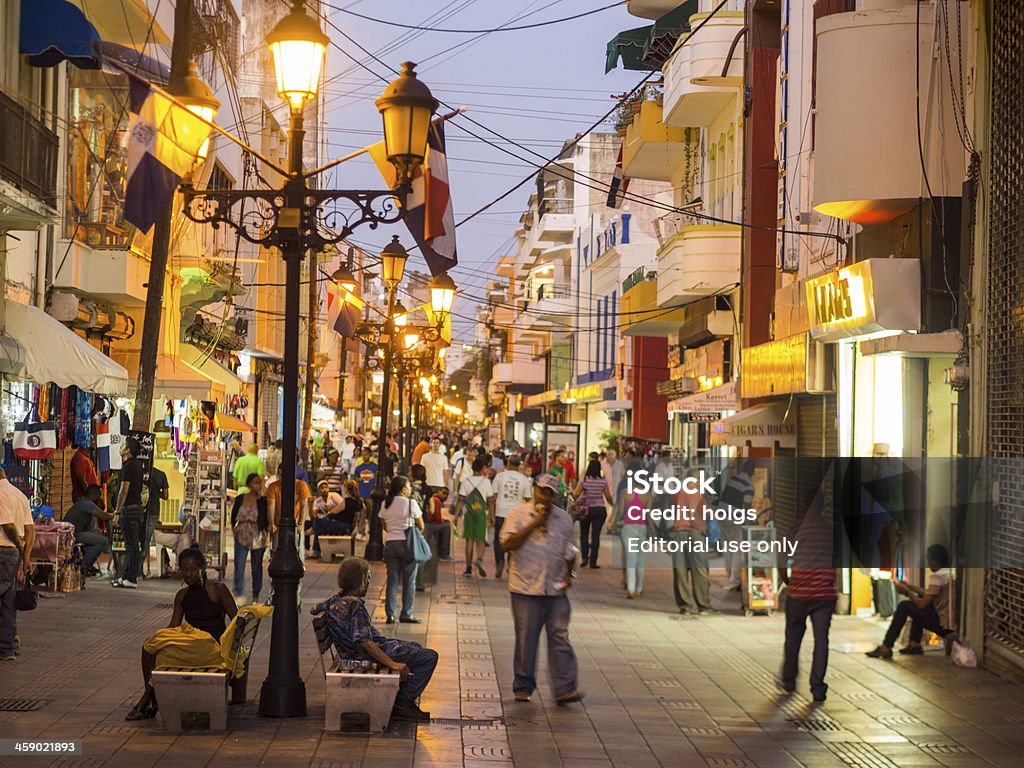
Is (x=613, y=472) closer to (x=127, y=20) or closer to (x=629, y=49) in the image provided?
(x=127, y=20)

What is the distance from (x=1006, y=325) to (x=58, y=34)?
12471 mm

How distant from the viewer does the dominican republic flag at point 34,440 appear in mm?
18531

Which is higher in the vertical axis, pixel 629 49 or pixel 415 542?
pixel 629 49

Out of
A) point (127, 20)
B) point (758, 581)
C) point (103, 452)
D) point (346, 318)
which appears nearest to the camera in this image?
point (758, 581)

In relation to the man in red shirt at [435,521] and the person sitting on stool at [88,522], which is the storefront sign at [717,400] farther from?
the person sitting on stool at [88,522]

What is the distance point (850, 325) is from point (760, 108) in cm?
967

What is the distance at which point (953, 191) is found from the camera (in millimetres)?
14852

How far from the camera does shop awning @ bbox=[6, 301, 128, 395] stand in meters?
18.6

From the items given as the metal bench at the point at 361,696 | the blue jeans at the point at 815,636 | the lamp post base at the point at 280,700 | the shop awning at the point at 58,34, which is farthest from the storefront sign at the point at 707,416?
the metal bench at the point at 361,696

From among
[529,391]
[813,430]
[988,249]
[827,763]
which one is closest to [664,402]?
[813,430]

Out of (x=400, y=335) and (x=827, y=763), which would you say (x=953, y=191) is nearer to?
(x=827, y=763)

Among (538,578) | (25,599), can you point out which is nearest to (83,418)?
(25,599)

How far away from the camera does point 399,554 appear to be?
15586mm

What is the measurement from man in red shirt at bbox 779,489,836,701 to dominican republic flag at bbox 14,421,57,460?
425 inches
